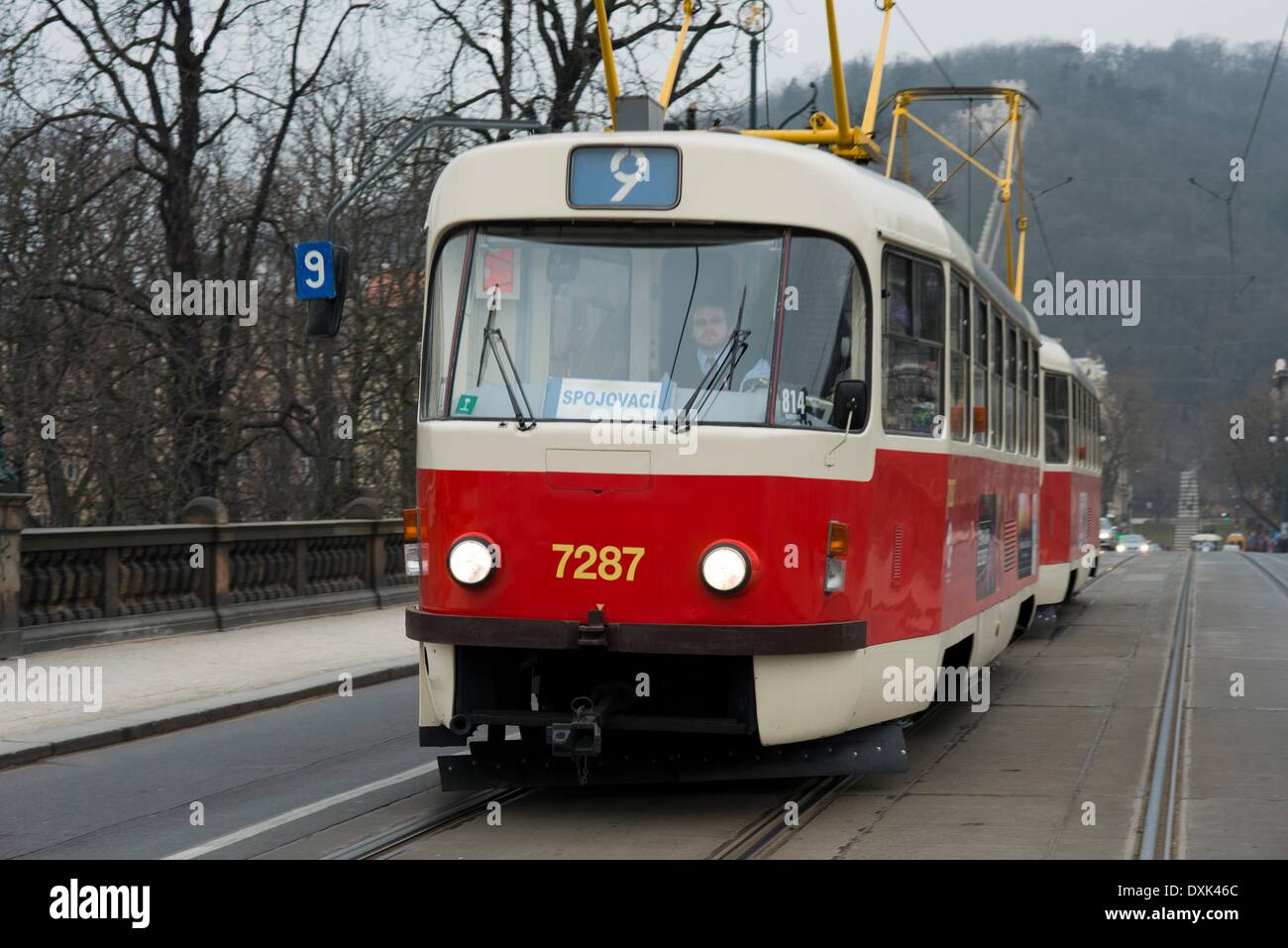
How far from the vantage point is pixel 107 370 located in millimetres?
25469

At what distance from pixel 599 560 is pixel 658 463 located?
51 cm

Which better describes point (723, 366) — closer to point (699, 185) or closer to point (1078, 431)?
point (699, 185)

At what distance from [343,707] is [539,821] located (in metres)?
5.68

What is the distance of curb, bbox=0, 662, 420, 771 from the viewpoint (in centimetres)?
1071

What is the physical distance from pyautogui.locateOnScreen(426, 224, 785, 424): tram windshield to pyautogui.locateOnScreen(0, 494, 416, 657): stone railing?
816cm

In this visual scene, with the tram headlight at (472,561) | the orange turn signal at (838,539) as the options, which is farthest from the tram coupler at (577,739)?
the orange turn signal at (838,539)

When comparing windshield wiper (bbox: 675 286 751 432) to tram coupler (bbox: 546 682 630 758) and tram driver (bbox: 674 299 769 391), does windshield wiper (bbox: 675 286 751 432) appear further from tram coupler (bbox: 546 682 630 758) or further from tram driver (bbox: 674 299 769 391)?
tram coupler (bbox: 546 682 630 758)

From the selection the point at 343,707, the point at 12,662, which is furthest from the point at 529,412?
the point at 12,662

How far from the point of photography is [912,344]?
8.94 metres

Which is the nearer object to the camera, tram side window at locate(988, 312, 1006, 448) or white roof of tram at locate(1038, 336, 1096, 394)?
tram side window at locate(988, 312, 1006, 448)

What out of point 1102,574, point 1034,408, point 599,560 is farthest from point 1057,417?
point 1102,574

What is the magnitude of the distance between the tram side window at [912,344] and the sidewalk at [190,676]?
572 cm

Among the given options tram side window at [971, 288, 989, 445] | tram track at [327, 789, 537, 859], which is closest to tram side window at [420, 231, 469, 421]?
tram track at [327, 789, 537, 859]

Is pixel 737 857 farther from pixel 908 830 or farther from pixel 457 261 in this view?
pixel 457 261
